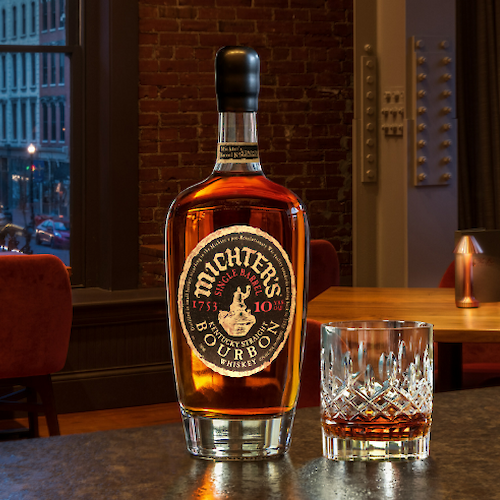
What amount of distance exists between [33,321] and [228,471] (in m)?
2.38

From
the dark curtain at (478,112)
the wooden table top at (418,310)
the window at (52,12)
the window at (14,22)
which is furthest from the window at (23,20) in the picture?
the wooden table top at (418,310)

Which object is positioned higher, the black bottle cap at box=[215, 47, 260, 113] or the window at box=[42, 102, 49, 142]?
the window at box=[42, 102, 49, 142]

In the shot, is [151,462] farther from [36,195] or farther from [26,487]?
[36,195]

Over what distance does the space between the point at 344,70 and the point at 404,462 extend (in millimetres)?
4017

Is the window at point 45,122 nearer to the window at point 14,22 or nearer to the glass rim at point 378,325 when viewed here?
the window at point 14,22

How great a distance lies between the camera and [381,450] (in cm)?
45

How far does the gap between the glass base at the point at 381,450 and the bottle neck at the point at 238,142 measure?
19cm

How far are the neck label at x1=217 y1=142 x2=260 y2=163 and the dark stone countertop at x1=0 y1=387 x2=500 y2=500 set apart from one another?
0.19 metres

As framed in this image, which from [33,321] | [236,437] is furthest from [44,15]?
[236,437]

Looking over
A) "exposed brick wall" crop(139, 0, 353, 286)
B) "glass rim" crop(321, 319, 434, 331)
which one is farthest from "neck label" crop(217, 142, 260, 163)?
"exposed brick wall" crop(139, 0, 353, 286)

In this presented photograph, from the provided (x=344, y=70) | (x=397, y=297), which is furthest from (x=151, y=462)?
(x=344, y=70)

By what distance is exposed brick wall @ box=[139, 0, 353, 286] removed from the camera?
158 inches

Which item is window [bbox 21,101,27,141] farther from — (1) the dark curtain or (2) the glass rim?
(2) the glass rim

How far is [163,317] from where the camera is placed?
3.86m
